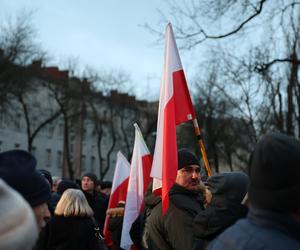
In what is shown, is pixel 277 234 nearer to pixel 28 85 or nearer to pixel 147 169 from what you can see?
pixel 147 169

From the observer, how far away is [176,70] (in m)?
6.05

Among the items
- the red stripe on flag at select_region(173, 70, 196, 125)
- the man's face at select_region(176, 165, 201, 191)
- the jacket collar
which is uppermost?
the red stripe on flag at select_region(173, 70, 196, 125)

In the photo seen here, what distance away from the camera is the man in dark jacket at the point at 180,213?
4.97m

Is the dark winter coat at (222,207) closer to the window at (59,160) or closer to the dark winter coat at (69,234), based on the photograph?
the dark winter coat at (69,234)

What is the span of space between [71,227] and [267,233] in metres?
4.16

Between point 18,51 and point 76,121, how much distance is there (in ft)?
45.8

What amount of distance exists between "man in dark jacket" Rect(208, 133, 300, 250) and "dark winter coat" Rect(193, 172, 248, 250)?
47.2 inches

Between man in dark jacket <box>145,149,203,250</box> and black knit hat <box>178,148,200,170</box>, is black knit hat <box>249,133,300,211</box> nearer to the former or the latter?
man in dark jacket <box>145,149,203,250</box>

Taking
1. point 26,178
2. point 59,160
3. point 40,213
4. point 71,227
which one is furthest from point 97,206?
point 59,160

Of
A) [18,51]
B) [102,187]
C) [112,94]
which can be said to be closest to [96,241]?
[102,187]

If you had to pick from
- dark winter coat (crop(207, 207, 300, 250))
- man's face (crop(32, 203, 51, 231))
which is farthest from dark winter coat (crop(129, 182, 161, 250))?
dark winter coat (crop(207, 207, 300, 250))

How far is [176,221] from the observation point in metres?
5.03

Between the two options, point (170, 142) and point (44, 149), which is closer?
point (170, 142)

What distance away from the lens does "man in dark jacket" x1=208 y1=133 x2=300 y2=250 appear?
2318 millimetres
